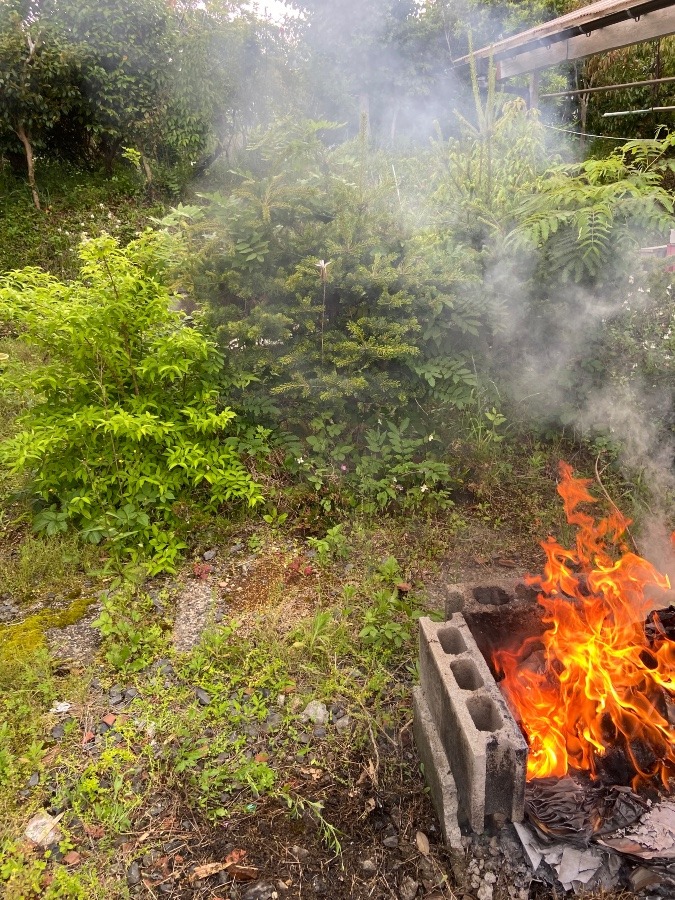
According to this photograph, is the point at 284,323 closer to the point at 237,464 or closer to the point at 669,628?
the point at 237,464

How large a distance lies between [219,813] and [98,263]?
12.4 ft

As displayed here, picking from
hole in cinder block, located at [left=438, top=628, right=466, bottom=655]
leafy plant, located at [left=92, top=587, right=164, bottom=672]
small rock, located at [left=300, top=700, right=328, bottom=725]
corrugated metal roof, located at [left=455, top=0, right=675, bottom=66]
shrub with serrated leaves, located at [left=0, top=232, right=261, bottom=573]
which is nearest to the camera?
hole in cinder block, located at [left=438, top=628, right=466, bottom=655]

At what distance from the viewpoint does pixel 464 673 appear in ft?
8.64

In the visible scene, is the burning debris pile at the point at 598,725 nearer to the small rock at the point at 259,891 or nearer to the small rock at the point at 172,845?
the small rock at the point at 259,891

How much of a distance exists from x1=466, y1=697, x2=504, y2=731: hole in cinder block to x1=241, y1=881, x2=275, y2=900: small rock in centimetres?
109

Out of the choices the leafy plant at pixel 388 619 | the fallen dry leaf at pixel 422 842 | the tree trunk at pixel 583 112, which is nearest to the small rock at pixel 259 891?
the fallen dry leaf at pixel 422 842

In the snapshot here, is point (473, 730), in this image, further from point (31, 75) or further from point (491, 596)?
point (31, 75)

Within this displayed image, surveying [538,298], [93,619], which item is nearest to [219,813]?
[93,619]

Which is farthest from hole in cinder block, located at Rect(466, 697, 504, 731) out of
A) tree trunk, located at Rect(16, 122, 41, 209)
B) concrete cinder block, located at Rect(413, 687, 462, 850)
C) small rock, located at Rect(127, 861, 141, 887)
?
tree trunk, located at Rect(16, 122, 41, 209)

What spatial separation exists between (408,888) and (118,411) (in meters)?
3.34

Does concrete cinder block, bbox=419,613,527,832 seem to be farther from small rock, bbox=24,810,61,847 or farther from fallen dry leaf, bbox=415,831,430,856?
small rock, bbox=24,810,61,847

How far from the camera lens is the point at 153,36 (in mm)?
11000

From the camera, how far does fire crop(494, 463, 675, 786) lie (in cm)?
264

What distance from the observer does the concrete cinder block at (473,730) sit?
2289 mm
